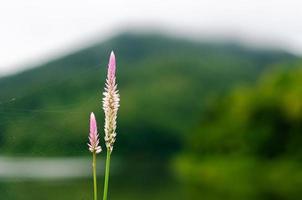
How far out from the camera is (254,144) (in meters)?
74.3

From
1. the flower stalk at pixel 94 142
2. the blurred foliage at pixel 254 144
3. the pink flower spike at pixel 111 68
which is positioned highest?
the pink flower spike at pixel 111 68

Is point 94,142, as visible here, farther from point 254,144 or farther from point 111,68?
point 254,144

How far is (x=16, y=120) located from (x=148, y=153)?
16929cm

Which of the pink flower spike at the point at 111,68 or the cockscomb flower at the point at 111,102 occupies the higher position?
the pink flower spike at the point at 111,68

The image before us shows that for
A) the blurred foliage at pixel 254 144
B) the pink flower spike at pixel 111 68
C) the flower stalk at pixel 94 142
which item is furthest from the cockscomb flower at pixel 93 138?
the blurred foliage at pixel 254 144

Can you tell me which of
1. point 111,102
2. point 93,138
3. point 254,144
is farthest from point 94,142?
point 254,144

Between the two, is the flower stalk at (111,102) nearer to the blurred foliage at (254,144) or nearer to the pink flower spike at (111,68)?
the pink flower spike at (111,68)

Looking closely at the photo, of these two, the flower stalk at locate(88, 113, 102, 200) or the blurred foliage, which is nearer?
the flower stalk at locate(88, 113, 102, 200)

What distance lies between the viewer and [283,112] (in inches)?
2953

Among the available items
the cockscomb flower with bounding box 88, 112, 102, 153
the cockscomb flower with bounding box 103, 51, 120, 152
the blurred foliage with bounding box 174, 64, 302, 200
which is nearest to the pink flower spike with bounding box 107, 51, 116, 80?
the cockscomb flower with bounding box 103, 51, 120, 152

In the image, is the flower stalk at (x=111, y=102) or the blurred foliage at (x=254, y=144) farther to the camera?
the blurred foliage at (x=254, y=144)

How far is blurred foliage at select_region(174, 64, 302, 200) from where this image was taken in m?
62.2

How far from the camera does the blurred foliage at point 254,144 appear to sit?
62188 millimetres

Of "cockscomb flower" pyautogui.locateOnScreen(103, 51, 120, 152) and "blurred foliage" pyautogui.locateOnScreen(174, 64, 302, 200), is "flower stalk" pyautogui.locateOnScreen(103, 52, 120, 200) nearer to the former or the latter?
"cockscomb flower" pyautogui.locateOnScreen(103, 51, 120, 152)
